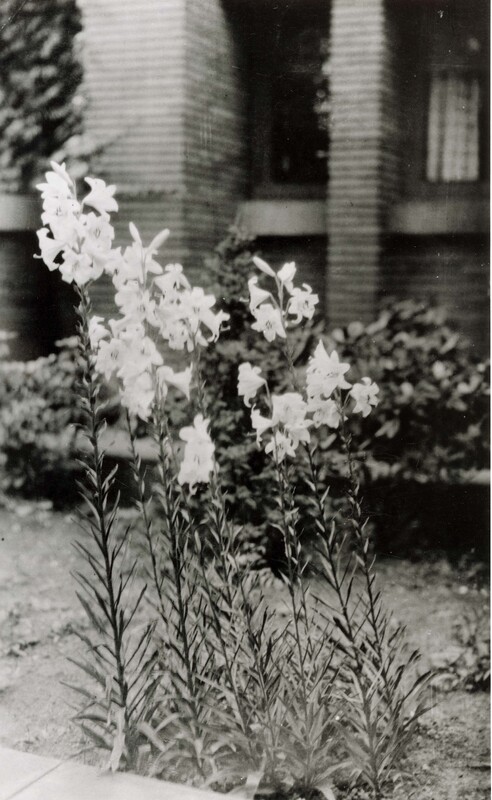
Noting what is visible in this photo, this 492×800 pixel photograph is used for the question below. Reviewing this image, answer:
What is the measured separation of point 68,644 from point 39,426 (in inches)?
42.4

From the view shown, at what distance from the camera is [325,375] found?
2764 mm

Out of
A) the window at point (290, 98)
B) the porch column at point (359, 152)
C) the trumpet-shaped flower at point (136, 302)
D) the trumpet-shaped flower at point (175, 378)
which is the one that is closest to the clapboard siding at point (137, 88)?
the window at point (290, 98)

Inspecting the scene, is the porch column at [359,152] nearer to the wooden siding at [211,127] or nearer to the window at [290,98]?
the window at [290,98]

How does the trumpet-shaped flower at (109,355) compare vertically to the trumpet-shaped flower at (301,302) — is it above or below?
below

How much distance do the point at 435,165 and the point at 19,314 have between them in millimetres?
2031

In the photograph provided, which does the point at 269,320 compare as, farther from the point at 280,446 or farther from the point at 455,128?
the point at 455,128

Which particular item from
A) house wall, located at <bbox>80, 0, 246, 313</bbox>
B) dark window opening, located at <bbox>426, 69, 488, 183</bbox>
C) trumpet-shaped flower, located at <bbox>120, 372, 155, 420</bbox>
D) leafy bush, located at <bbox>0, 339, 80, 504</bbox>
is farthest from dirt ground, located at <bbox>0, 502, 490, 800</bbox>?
dark window opening, located at <bbox>426, 69, 488, 183</bbox>

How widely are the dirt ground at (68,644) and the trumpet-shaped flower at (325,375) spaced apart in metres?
0.89

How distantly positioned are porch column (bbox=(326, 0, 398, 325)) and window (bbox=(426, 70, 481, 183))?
15cm

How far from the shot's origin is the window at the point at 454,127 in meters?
2.80

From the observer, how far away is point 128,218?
139 inches

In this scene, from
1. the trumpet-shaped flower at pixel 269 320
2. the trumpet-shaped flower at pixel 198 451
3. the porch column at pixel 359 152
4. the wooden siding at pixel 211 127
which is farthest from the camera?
the wooden siding at pixel 211 127

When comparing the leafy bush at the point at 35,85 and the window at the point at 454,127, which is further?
the leafy bush at the point at 35,85

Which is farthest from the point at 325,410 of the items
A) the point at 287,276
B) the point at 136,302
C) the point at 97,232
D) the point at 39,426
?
the point at 39,426
